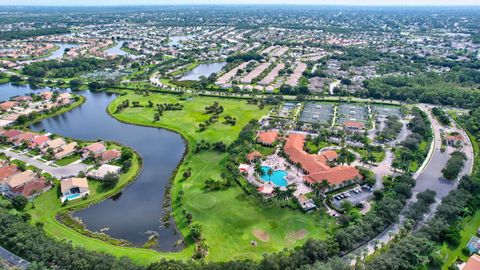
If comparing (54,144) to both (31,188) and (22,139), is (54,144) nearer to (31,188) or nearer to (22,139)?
(22,139)

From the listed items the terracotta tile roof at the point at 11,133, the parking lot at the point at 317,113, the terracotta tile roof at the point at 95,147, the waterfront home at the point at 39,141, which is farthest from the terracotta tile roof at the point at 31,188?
the parking lot at the point at 317,113

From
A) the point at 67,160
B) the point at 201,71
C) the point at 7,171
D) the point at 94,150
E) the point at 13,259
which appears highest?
the point at 13,259

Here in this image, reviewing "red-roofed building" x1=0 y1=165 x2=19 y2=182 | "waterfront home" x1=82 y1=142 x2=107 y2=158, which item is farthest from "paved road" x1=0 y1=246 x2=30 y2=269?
"waterfront home" x1=82 y1=142 x2=107 y2=158

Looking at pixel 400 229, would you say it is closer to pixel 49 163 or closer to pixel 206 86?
pixel 49 163

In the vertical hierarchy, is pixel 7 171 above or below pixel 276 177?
above

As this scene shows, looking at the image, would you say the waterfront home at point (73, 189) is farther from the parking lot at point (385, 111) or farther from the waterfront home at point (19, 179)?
the parking lot at point (385, 111)

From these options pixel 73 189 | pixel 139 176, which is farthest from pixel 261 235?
pixel 73 189

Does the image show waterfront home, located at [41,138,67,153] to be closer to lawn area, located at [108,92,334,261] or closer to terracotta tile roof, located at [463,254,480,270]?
lawn area, located at [108,92,334,261]
